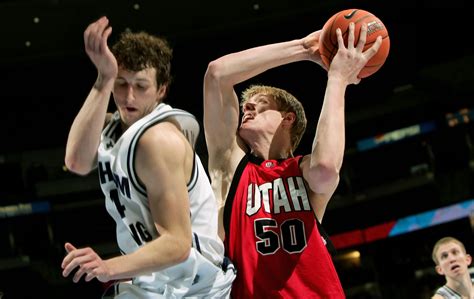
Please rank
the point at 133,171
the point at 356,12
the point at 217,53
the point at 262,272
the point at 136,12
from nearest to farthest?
1. the point at 133,171
2. the point at 262,272
3. the point at 356,12
4. the point at 136,12
5. the point at 217,53

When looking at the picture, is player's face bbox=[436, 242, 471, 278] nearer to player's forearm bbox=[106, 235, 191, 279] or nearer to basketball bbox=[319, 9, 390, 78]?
basketball bbox=[319, 9, 390, 78]

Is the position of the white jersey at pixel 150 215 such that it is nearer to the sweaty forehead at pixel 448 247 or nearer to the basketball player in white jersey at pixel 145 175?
the basketball player in white jersey at pixel 145 175

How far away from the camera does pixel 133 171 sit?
8.98 feet

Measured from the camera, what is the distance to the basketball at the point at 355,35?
3.68 metres

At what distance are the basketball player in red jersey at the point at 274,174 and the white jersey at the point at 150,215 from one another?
0.47 metres

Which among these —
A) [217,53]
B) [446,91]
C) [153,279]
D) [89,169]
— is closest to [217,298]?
[153,279]

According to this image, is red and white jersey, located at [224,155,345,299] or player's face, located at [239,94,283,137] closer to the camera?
red and white jersey, located at [224,155,345,299]

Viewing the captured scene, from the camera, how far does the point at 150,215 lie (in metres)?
2.81

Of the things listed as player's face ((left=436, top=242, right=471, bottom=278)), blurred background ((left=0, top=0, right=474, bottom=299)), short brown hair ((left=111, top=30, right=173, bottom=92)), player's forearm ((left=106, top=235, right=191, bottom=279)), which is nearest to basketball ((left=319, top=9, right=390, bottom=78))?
short brown hair ((left=111, top=30, right=173, bottom=92))

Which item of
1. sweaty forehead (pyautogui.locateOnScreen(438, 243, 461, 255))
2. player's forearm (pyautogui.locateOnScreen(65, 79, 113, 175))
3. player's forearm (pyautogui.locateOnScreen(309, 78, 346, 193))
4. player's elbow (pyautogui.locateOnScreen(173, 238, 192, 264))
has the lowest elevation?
sweaty forehead (pyautogui.locateOnScreen(438, 243, 461, 255))

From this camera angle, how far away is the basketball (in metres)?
3.68

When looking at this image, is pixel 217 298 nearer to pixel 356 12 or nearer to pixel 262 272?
pixel 262 272

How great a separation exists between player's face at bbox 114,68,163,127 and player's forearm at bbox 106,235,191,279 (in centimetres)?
53

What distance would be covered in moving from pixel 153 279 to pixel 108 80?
0.84 m
